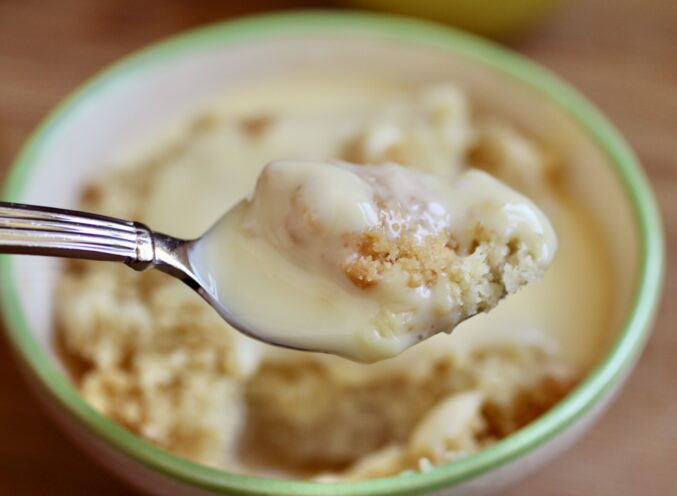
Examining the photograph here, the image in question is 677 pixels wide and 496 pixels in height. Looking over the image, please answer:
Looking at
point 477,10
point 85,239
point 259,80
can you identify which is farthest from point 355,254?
point 477,10

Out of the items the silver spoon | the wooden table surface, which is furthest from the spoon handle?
the wooden table surface

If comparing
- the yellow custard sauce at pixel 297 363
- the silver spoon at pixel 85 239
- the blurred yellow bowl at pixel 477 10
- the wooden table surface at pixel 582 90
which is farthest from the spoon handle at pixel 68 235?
the blurred yellow bowl at pixel 477 10

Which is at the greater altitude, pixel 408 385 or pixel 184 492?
pixel 408 385

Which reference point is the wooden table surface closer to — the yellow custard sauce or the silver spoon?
the yellow custard sauce

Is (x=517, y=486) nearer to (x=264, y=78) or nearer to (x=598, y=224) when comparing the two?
(x=598, y=224)

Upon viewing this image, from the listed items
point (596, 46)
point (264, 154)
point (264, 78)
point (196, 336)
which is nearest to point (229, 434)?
point (196, 336)

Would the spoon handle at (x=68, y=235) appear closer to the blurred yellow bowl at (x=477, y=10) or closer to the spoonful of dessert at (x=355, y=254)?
the spoonful of dessert at (x=355, y=254)
